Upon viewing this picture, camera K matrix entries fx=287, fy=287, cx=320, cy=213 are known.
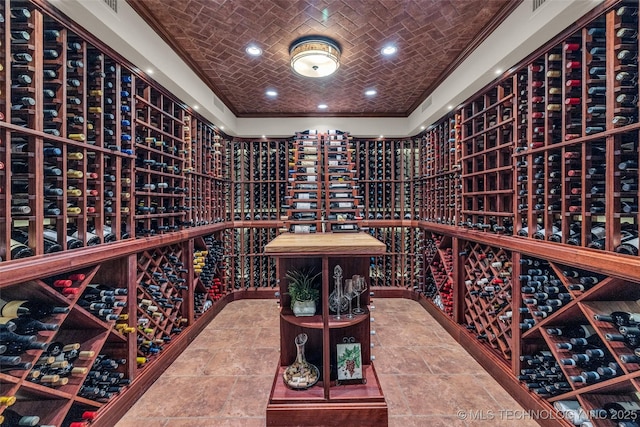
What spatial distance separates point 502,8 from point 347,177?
1898 millimetres

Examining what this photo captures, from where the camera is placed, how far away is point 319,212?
3.01 meters

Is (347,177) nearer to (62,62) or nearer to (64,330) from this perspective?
(62,62)

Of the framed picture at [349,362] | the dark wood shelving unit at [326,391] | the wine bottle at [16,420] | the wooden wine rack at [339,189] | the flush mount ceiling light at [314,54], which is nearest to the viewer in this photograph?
the wine bottle at [16,420]

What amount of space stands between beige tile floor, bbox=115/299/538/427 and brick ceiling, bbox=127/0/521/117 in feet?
9.27

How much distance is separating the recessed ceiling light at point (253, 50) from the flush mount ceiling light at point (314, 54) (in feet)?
0.94

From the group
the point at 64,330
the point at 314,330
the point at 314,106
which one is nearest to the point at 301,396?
the point at 314,330

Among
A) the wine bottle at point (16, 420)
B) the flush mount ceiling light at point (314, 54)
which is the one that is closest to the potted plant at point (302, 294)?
the wine bottle at point (16, 420)

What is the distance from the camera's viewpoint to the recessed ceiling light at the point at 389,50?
2.54 metres

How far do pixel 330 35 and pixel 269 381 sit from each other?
292 cm

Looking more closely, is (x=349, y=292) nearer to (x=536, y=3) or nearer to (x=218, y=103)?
(x=536, y=3)

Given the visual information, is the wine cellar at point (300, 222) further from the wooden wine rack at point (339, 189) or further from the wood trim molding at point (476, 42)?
the wood trim molding at point (476, 42)

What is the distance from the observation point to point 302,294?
73.7 inches

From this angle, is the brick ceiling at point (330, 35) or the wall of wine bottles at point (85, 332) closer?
the wall of wine bottles at point (85, 332)

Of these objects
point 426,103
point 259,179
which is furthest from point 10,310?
point 426,103
